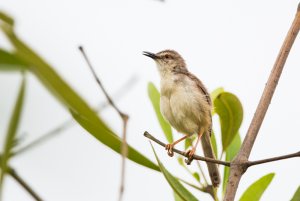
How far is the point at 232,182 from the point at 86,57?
50.0 inches

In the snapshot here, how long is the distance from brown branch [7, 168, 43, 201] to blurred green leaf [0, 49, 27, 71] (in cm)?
19

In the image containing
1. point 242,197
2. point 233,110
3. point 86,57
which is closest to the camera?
point 86,57

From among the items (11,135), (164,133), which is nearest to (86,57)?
(11,135)

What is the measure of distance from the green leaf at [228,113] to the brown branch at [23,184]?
8.63 ft

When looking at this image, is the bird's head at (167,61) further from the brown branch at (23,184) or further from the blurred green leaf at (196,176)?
the brown branch at (23,184)

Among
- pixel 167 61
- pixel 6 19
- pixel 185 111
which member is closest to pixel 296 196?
pixel 6 19

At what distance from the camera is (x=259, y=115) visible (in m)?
2.43

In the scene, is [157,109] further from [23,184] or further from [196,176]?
[23,184]

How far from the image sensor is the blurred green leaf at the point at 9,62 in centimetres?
79

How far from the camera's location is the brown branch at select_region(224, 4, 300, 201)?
2297 millimetres

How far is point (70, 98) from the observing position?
81 centimetres

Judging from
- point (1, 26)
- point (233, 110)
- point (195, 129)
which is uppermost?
point (1, 26)

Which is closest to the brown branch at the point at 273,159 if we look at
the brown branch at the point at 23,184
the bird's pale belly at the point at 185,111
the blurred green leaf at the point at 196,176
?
the blurred green leaf at the point at 196,176

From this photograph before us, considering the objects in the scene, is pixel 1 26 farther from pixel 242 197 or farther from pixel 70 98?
pixel 242 197
